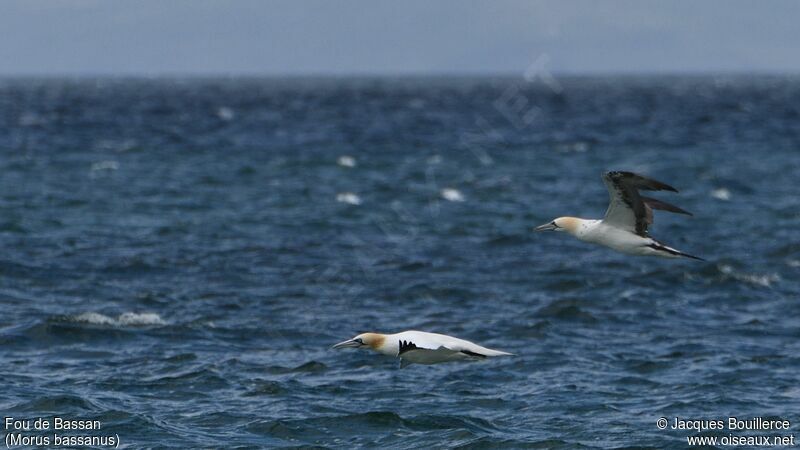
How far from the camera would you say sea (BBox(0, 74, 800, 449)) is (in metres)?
18.5

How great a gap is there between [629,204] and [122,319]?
10441 millimetres

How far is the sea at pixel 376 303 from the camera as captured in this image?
1847cm

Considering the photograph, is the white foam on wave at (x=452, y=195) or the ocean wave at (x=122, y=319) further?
the white foam on wave at (x=452, y=195)

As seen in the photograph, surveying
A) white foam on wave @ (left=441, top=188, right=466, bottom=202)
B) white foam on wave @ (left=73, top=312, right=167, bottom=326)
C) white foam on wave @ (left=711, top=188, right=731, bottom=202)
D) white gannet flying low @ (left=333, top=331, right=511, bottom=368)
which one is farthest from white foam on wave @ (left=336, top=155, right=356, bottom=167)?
white gannet flying low @ (left=333, top=331, right=511, bottom=368)

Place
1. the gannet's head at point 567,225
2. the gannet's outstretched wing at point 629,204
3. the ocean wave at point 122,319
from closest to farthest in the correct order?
the gannet's outstretched wing at point 629,204 < the gannet's head at point 567,225 < the ocean wave at point 122,319

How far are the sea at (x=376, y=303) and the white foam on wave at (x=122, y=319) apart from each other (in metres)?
0.08

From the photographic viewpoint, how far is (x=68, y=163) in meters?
54.0

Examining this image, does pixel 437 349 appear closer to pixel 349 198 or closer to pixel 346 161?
pixel 349 198

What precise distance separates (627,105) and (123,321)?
305ft

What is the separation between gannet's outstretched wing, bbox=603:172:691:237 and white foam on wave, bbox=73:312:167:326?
31.4 feet

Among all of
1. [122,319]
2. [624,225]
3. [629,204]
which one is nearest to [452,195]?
[122,319]

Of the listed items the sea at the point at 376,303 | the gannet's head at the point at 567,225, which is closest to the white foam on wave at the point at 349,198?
the sea at the point at 376,303

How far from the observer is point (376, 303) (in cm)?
2656

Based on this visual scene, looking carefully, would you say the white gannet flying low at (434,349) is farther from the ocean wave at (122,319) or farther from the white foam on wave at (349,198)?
the white foam on wave at (349,198)
